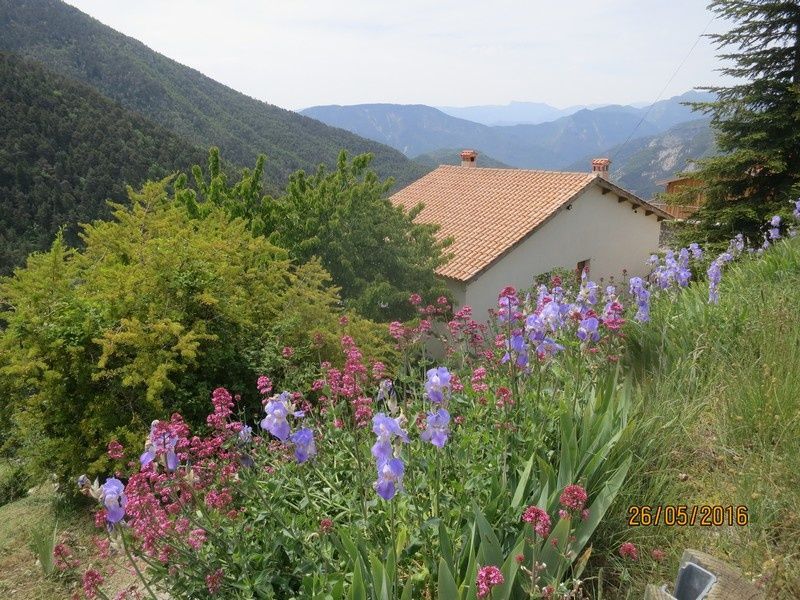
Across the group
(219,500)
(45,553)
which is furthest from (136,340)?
(219,500)

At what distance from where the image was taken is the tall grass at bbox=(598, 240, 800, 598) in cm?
199

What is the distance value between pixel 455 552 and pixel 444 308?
2.11 meters

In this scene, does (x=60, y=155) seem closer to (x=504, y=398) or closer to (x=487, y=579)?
(x=504, y=398)

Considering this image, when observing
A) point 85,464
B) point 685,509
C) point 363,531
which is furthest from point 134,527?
point 85,464

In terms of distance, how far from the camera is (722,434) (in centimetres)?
261

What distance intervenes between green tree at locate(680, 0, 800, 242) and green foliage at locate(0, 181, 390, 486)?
10.9 meters

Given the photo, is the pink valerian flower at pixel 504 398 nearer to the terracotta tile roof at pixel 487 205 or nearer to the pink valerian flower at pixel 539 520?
the pink valerian flower at pixel 539 520

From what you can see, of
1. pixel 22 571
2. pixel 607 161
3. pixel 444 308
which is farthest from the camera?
pixel 607 161

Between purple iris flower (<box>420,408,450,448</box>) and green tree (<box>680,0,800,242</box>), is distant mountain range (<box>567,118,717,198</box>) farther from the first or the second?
purple iris flower (<box>420,408,450,448</box>)

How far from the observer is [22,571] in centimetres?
450

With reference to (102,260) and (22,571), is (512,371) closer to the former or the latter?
(22,571)

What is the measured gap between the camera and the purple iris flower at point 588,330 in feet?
8.64

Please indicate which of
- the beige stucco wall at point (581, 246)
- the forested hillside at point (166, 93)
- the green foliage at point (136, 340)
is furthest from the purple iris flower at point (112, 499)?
the forested hillside at point (166, 93)
